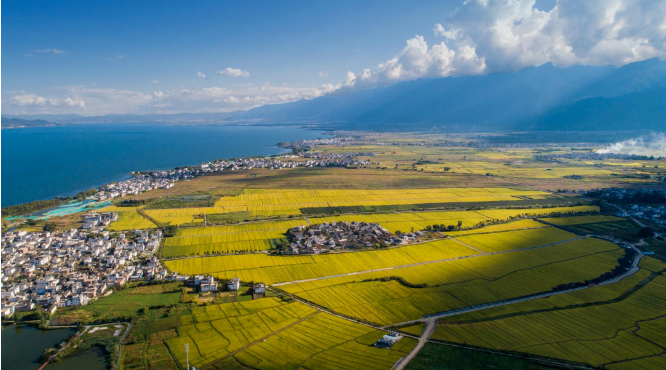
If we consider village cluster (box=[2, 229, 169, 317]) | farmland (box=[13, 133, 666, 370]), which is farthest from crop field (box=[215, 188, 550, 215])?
village cluster (box=[2, 229, 169, 317])

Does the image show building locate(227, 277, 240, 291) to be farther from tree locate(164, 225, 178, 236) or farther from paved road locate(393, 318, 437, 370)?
tree locate(164, 225, 178, 236)

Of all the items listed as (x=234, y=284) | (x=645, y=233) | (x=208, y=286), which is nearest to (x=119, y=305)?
(x=208, y=286)

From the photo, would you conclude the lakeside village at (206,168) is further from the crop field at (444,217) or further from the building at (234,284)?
the building at (234,284)

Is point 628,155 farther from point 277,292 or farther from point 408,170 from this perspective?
point 277,292

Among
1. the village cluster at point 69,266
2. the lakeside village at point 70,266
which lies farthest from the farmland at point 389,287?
the village cluster at point 69,266

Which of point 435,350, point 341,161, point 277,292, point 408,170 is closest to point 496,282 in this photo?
point 435,350

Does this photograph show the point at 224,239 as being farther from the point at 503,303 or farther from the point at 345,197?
the point at 503,303
